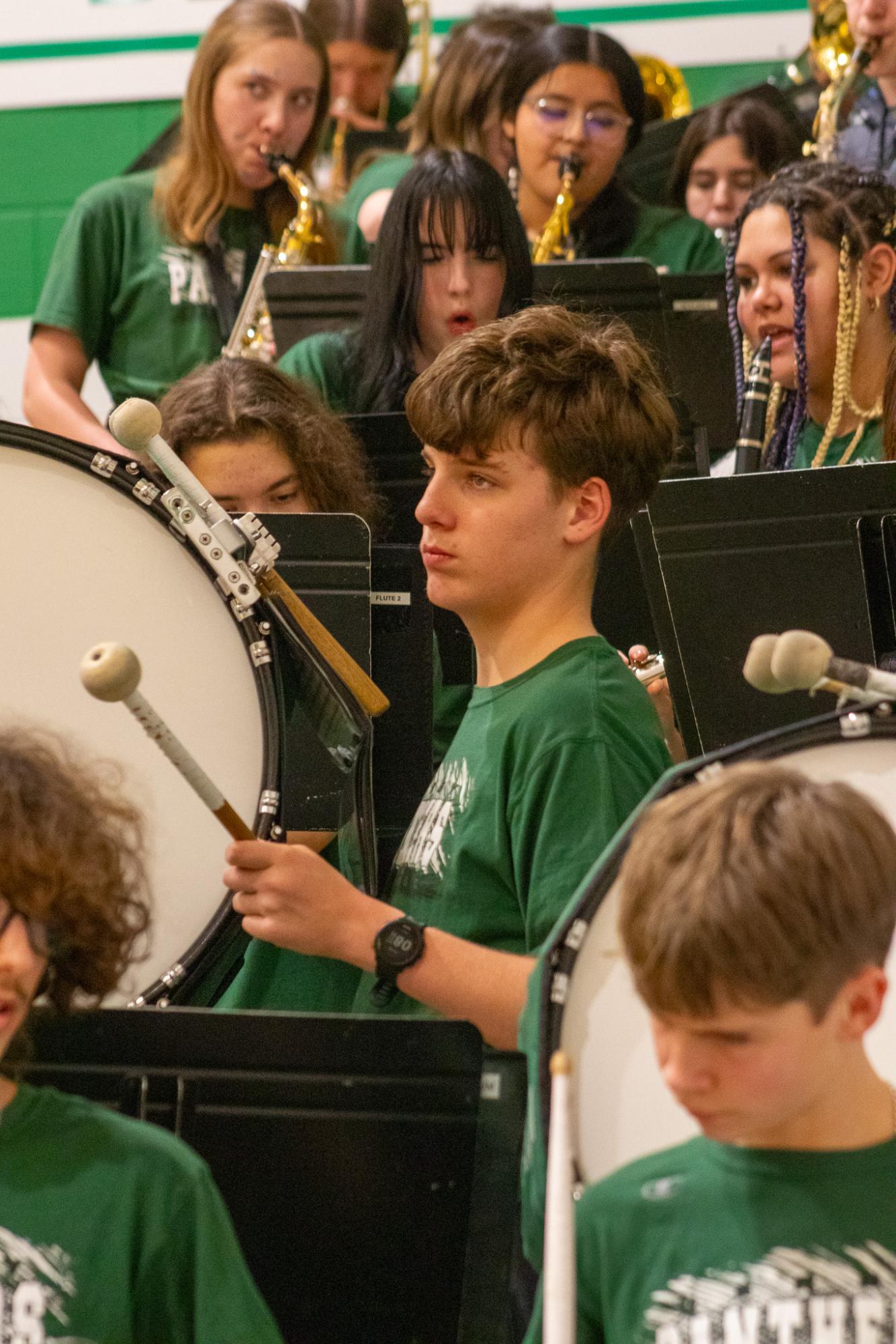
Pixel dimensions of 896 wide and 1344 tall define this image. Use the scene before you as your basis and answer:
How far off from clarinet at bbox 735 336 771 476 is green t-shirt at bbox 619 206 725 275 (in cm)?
100

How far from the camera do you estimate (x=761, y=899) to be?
0.99 m

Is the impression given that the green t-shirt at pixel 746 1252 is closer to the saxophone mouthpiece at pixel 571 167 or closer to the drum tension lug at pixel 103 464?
the drum tension lug at pixel 103 464

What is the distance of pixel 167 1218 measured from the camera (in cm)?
111

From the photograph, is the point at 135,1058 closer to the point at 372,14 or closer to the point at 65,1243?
the point at 65,1243

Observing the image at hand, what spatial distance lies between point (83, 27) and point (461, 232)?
2.47 meters

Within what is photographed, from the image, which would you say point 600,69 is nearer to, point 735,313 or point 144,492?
point 735,313

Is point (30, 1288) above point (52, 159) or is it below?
below

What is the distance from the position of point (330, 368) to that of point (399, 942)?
4.27ft

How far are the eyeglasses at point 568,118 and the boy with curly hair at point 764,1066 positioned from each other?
90.0 inches

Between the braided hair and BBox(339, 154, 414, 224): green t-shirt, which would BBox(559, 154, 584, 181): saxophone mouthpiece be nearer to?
BBox(339, 154, 414, 224): green t-shirt

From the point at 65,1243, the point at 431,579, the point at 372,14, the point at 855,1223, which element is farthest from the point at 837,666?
the point at 372,14

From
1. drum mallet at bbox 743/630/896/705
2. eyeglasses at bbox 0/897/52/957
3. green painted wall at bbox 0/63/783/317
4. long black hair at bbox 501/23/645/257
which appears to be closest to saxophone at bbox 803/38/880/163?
long black hair at bbox 501/23/645/257

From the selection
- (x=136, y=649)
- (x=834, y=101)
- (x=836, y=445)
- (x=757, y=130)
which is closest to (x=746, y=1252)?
(x=136, y=649)

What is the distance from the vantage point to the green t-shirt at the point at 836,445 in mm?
2287
